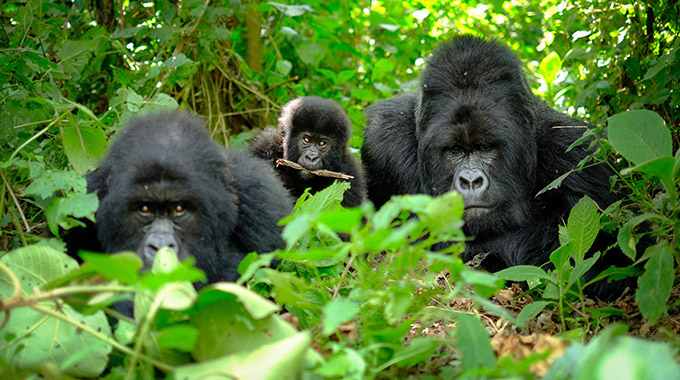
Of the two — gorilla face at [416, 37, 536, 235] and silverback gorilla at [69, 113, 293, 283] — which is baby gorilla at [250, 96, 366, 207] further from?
silverback gorilla at [69, 113, 293, 283]

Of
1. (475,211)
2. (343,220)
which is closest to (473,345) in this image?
(343,220)

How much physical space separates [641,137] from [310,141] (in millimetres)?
3331

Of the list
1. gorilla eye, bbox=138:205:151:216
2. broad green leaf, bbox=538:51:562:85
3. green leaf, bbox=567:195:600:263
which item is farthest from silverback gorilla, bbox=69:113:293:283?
broad green leaf, bbox=538:51:562:85

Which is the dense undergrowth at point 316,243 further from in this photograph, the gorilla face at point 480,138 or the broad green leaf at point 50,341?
the gorilla face at point 480,138

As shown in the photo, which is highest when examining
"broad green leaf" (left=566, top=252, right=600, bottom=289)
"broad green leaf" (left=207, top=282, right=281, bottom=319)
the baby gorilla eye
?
"broad green leaf" (left=207, top=282, right=281, bottom=319)

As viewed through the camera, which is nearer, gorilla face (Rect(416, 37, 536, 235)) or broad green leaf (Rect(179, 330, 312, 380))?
broad green leaf (Rect(179, 330, 312, 380))

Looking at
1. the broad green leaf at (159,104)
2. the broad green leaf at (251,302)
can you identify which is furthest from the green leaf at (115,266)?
the broad green leaf at (159,104)

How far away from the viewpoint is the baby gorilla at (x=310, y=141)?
5.24 metres

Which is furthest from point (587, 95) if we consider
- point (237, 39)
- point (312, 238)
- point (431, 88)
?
point (237, 39)

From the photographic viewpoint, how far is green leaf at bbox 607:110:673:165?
228cm

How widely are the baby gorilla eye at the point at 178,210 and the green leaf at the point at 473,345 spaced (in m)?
1.26

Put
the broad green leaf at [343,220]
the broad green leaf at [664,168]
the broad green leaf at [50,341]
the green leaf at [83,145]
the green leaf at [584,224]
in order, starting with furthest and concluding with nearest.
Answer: the green leaf at [83,145], the green leaf at [584,224], the broad green leaf at [664,168], the broad green leaf at [50,341], the broad green leaf at [343,220]

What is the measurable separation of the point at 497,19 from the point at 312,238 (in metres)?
4.45

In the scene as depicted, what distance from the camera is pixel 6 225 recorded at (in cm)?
306
